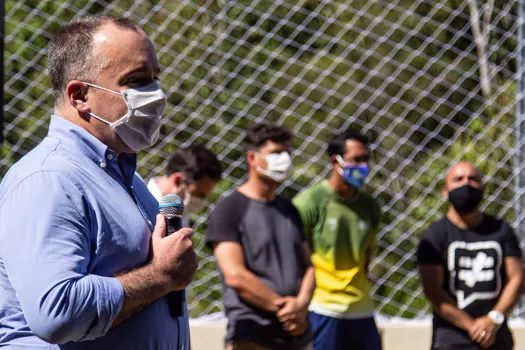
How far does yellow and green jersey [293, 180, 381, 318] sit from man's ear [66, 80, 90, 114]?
3282mm

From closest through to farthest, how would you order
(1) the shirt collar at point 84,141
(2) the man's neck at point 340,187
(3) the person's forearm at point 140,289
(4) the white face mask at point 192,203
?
(3) the person's forearm at point 140,289, (1) the shirt collar at point 84,141, (4) the white face mask at point 192,203, (2) the man's neck at point 340,187

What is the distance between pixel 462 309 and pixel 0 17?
124 inches

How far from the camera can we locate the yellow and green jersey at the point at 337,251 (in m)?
5.45

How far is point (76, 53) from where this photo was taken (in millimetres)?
2342

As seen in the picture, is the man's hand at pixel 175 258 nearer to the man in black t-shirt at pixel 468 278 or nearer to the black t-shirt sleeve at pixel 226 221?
the black t-shirt sleeve at pixel 226 221

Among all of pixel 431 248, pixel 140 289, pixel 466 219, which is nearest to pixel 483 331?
pixel 431 248

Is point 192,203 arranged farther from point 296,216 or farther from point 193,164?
point 296,216

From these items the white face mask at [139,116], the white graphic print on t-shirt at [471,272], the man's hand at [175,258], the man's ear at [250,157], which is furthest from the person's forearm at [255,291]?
the man's hand at [175,258]

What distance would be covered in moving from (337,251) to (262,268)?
0.70 meters

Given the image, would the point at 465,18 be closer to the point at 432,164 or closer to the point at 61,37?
the point at 432,164

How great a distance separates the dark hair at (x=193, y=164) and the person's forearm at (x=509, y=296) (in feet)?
5.93

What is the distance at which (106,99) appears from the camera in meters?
2.34

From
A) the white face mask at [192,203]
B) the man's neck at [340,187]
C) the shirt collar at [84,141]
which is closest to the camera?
the shirt collar at [84,141]

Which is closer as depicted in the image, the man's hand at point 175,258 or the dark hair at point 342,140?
the man's hand at point 175,258
